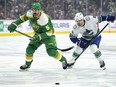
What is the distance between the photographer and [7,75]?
6.19m

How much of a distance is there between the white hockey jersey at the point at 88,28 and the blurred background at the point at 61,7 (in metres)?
11.5

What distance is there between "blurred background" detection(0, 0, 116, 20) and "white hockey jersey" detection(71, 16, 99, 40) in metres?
11.5

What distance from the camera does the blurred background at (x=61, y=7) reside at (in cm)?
1820

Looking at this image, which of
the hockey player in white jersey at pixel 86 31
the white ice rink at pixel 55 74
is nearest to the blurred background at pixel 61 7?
the white ice rink at pixel 55 74

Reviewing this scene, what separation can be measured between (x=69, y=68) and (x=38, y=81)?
1.62m

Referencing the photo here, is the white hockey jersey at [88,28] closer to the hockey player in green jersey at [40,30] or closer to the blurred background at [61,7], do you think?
the hockey player in green jersey at [40,30]

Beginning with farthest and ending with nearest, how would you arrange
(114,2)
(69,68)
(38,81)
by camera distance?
1. (114,2)
2. (69,68)
3. (38,81)

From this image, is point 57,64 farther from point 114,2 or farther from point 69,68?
point 114,2

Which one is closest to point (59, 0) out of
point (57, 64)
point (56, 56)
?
point (57, 64)

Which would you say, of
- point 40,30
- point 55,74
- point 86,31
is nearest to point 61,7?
point 86,31

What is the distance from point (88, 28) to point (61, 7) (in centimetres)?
1335

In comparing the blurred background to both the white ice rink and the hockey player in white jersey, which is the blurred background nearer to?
the white ice rink

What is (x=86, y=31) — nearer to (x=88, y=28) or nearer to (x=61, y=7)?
(x=88, y=28)

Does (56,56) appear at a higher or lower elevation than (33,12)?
lower
